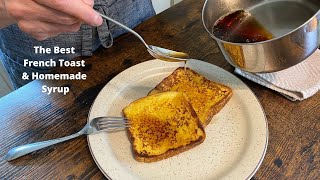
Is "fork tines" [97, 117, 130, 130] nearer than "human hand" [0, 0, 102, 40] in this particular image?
No

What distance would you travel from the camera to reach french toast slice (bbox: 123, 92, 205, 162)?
2.16 feet

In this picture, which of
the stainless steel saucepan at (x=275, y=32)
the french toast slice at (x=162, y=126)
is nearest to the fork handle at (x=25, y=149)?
the french toast slice at (x=162, y=126)

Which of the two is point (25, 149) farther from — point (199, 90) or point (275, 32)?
point (275, 32)

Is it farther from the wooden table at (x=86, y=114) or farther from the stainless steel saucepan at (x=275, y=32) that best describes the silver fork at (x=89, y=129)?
the stainless steel saucepan at (x=275, y=32)

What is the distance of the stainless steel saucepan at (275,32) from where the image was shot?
598 mm

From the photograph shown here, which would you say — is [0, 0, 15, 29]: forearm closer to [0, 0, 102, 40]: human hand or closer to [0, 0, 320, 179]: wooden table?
[0, 0, 102, 40]: human hand

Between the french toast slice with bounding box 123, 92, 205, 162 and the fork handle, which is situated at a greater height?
the fork handle

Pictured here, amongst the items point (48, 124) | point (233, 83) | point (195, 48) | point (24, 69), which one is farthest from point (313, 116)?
point (24, 69)

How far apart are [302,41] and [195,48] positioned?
0.33 meters

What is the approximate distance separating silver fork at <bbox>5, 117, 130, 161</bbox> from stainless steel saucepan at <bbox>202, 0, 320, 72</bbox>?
252mm

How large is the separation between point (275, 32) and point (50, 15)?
0.43 meters

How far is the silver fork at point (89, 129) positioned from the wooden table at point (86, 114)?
0.02 m

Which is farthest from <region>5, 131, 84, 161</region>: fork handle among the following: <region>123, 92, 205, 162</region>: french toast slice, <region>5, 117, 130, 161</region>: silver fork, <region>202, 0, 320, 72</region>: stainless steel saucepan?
<region>202, 0, 320, 72</region>: stainless steel saucepan

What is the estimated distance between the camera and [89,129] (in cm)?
69
